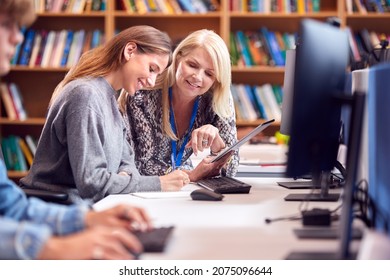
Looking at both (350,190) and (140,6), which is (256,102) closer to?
(140,6)

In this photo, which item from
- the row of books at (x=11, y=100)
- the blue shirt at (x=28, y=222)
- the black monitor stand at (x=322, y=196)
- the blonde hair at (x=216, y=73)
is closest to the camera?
the blue shirt at (x=28, y=222)

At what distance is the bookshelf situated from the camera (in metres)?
4.11

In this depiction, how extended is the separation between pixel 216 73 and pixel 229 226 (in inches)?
45.2

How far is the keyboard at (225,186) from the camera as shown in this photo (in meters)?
1.87

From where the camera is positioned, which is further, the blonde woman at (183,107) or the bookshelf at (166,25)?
the bookshelf at (166,25)

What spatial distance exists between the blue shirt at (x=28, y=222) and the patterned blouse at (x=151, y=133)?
1.21m

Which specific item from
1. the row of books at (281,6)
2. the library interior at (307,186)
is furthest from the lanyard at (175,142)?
the row of books at (281,6)

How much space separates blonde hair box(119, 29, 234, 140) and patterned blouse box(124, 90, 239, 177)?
0.03m

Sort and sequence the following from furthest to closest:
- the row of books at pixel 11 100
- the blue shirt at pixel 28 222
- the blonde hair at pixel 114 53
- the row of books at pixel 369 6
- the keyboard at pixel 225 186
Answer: the row of books at pixel 11 100
the row of books at pixel 369 6
the blonde hair at pixel 114 53
the keyboard at pixel 225 186
the blue shirt at pixel 28 222

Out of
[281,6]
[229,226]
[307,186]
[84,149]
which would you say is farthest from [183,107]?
[281,6]

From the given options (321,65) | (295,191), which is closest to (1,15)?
(321,65)

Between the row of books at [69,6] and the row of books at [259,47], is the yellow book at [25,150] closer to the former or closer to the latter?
the row of books at [69,6]

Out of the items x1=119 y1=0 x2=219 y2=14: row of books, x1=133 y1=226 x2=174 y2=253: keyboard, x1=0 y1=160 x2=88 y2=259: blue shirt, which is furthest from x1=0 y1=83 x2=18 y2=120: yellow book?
x1=133 y1=226 x2=174 y2=253: keyboard
